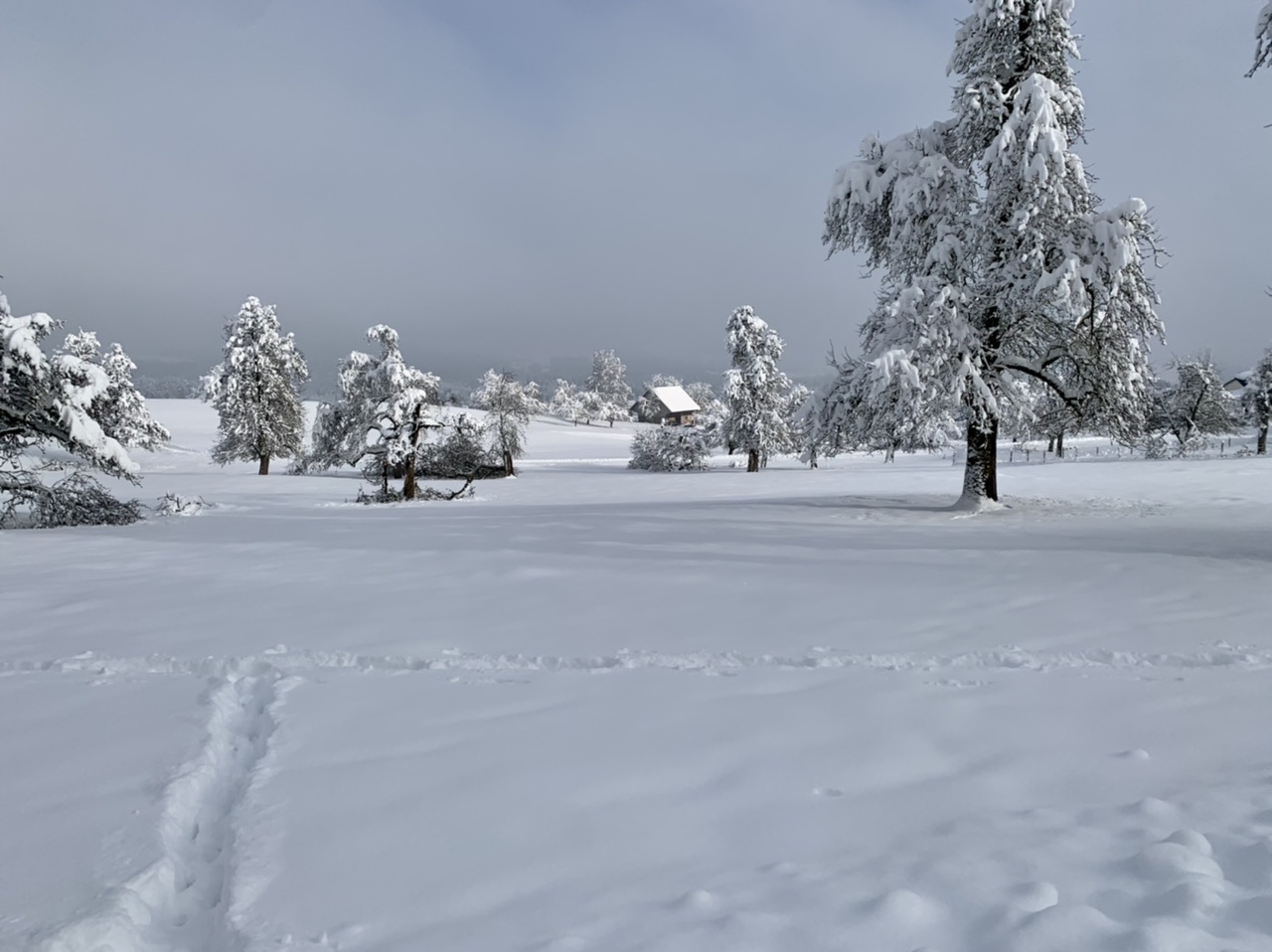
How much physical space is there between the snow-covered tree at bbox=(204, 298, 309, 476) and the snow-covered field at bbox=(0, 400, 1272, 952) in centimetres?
3071

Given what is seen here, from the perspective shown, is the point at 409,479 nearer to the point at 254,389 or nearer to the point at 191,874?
the point at 254,389

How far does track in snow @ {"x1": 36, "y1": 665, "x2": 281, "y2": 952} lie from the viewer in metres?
2.71

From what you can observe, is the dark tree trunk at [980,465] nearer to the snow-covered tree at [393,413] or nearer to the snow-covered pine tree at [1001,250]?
the snow-covered pine tree at [1001,250]

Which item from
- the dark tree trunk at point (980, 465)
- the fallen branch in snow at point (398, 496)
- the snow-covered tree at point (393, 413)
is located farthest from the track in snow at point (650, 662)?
the snow-covered tree at point (393, 413)

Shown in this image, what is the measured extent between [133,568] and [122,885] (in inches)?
350

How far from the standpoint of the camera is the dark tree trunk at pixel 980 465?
47.8ft

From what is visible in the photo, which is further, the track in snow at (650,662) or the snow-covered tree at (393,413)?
the snow-covered tree at (393,413)

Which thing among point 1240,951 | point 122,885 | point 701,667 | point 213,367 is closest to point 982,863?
point 1240,951

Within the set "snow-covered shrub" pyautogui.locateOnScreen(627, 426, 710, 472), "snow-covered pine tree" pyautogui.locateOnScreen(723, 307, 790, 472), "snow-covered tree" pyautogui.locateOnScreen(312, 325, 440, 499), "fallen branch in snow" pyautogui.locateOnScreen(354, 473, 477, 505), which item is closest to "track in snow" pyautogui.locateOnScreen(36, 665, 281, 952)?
"fallen branch in snow" pyautogui.locateOnScreen(354, 473, 477, 505)

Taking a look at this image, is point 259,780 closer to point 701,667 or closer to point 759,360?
point 701,667

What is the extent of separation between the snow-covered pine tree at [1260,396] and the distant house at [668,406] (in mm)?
57679

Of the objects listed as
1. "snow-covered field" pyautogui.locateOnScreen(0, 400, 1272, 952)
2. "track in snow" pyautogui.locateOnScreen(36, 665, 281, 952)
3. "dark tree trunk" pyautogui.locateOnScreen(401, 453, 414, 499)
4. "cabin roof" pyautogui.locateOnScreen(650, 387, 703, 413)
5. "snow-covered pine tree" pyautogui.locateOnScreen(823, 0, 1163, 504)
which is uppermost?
"cabin roof" pyautogui.locateOnScreen(650, 387, 703, 413)

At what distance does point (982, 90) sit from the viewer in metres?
13.3

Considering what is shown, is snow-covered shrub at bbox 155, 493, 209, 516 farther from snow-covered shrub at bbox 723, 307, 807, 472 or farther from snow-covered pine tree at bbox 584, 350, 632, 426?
snow-covered pine tree at bbox 584, 350, 632, 426
